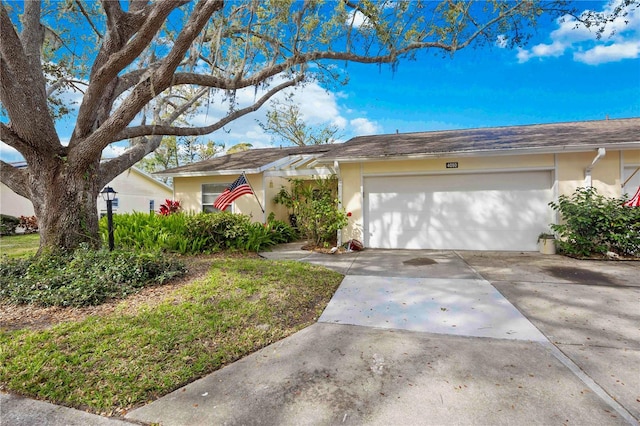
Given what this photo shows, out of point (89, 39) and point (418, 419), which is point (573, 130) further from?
point (89, 39)

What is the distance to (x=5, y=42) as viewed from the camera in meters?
4.34

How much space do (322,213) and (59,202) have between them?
549 centimetres

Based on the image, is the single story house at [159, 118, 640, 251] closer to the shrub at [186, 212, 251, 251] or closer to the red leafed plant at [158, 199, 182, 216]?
the shrub at [186, 212, 251, 251]

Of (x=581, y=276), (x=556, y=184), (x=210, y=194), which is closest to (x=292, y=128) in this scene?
(x=210, y=194)

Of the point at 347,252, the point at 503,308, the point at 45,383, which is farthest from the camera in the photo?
the point at 347,252

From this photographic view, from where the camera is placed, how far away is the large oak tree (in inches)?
176

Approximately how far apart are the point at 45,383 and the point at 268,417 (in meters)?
1.79

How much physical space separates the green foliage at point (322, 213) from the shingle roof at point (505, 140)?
1061 mm

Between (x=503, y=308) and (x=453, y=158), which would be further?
(x=453, y=158)

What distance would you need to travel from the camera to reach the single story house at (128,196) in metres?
14.3

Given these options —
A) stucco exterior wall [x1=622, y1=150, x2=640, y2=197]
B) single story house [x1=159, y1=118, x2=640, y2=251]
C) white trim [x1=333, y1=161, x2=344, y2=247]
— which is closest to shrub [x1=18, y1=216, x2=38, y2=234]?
single story house [x1=159, y1=118, x2=640, y2=251]

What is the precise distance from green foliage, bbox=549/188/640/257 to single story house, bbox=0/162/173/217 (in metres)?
17.2

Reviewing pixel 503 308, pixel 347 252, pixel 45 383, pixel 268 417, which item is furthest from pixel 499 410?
pixel 347 252

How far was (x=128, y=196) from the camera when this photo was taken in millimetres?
17875
